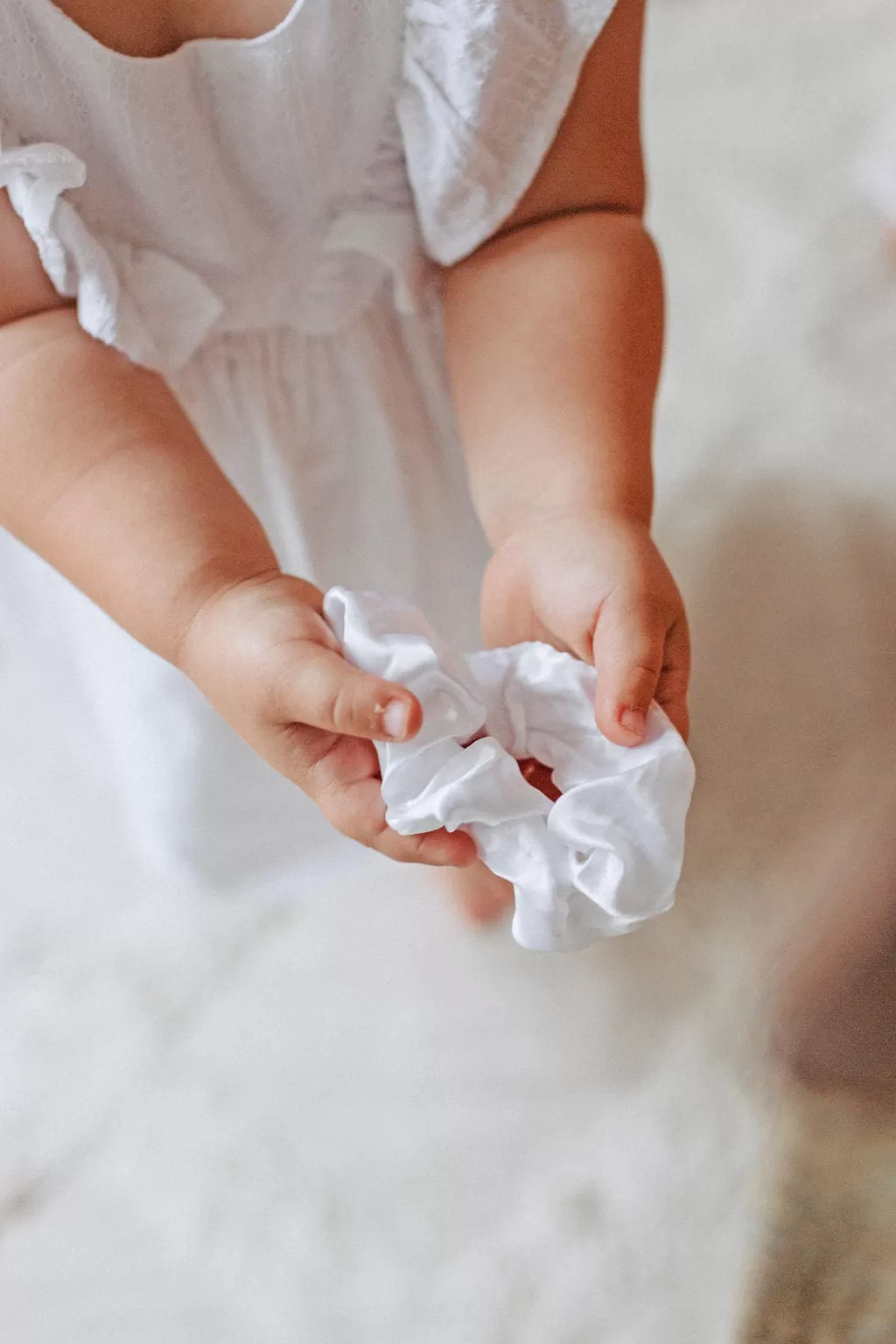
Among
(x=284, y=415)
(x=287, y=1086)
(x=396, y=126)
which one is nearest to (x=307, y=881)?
(x=287, y=1086)

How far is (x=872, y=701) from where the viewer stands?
649mm

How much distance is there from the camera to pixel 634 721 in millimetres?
359

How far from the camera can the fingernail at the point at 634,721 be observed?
1.18 feet

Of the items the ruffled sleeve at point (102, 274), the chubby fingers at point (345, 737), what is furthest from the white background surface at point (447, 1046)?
the ruffled sleeve at point (102, 274)

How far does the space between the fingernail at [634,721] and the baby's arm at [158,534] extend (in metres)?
0.06

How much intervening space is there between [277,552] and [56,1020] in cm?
26

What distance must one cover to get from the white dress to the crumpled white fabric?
0.17 metres

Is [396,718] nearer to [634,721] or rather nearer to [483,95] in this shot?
[634,721]

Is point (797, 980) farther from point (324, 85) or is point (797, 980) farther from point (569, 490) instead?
point (324, 85)

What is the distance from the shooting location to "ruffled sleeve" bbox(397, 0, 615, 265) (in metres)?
0.43

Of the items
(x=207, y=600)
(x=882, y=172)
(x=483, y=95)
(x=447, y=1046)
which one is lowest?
(x=447, y=1046)

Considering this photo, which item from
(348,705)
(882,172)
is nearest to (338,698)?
(348,705)

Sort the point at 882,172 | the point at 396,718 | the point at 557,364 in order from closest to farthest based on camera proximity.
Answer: the point at 396,718
the point at 557,364
the point at 882,172

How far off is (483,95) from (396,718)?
24 centimetres
